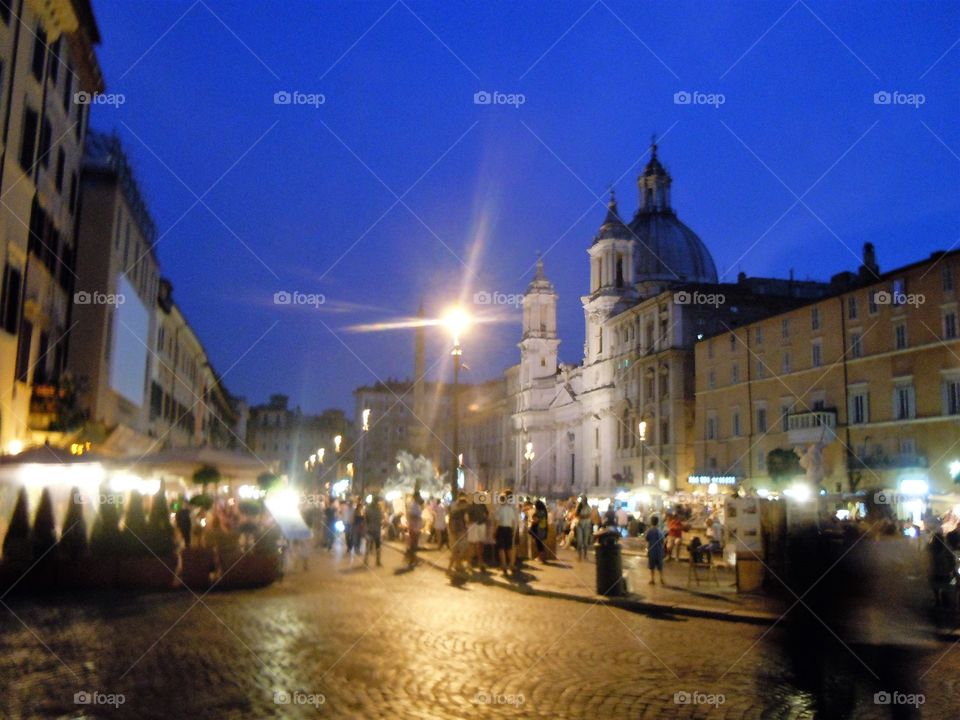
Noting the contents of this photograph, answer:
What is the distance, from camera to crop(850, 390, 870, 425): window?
4328 centimetres

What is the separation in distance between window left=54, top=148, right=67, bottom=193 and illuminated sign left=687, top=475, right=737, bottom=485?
3767cm

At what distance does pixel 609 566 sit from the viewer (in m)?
16.3

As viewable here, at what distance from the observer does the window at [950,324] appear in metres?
37.2

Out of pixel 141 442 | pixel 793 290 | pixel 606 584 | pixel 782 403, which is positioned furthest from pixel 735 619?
pixel 793 290

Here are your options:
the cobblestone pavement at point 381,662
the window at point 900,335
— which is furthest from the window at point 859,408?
the cobblestone pavement at point 381,662

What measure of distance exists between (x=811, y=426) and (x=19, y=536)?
3863 cm

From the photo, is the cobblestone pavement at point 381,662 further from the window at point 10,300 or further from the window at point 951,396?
the window at point 951,396

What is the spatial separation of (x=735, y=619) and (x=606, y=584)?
2.93m

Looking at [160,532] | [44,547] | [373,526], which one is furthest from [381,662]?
[373,526]

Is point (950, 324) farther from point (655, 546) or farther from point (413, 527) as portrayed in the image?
point (413, 527)

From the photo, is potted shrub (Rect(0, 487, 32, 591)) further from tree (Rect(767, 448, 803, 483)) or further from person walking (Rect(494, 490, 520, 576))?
tree (Rect(767, 448, 803, 483))

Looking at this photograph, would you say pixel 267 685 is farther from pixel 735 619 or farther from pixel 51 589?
pixel 51 589

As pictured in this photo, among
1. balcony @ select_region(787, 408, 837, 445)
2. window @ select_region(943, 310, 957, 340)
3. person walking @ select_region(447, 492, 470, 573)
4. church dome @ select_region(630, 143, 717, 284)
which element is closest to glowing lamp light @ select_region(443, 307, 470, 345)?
person walking @ select_region(447, 492, 470, 573)

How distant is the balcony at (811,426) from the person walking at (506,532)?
27.2 meters
